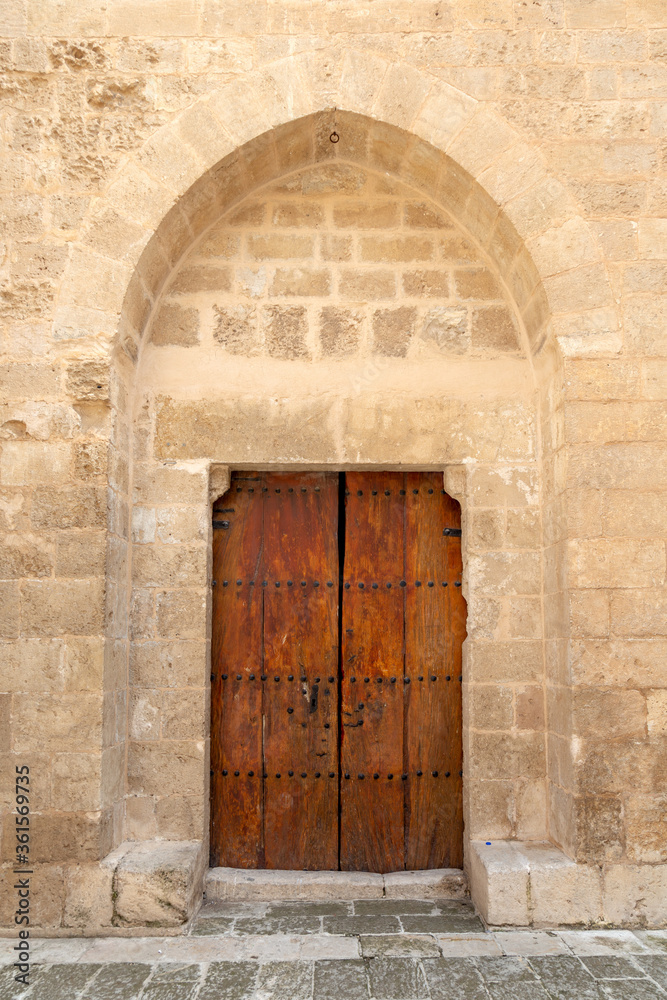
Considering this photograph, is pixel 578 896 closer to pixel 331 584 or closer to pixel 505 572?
pixel 505 572

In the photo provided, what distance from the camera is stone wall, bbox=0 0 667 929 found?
3408 millimetres

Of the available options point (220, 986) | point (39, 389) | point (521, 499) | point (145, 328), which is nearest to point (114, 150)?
point (145, 328)

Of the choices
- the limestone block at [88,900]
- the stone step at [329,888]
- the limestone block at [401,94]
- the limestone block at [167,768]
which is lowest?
the stone step at [329,888]

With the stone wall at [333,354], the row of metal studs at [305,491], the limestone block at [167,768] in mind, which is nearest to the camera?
the stone wall at [333,354]

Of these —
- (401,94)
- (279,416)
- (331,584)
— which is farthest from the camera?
(331,584)

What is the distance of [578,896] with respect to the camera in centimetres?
329

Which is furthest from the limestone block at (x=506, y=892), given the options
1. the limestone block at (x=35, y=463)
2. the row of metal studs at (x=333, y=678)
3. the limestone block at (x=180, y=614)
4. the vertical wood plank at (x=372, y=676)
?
the limestone block at (x=35, y=463)

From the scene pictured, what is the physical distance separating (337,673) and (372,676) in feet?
0.60

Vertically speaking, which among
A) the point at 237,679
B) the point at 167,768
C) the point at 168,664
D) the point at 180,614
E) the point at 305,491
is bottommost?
the point at 167,768

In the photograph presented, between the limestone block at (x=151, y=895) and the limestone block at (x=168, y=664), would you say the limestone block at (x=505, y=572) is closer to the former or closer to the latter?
the limestone block at (x=168, y=664)

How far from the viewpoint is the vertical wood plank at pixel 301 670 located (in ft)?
12.9

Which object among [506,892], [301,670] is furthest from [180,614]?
[506,892]

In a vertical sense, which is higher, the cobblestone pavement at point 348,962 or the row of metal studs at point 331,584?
the row of metal studs at point 331,584

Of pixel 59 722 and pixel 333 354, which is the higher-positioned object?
pixel 333 354
